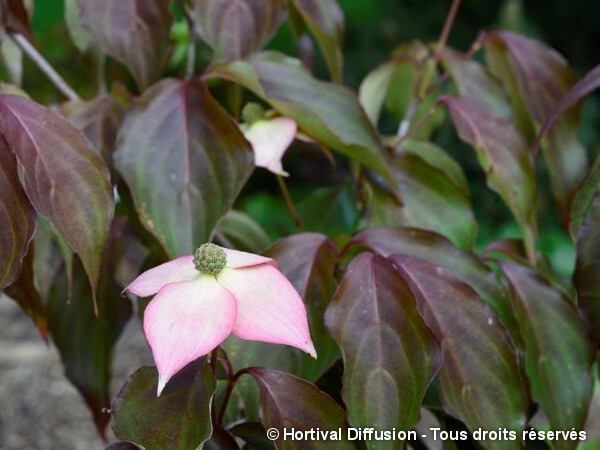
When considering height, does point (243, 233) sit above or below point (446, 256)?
below

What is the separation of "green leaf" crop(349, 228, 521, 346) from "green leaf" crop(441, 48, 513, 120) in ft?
0.95

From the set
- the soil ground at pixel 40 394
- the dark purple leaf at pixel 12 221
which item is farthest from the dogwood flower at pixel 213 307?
the soil ground at pixel 40 394

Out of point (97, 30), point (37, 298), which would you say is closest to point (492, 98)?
point (97, 30)

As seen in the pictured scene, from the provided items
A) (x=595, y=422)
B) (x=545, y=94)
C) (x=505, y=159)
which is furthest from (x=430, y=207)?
(x=595, y=422)

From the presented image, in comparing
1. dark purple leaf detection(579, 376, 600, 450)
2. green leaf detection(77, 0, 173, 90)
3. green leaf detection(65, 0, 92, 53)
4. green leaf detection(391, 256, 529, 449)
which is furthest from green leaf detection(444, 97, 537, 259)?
dark purple leaf detection(579, 376, 600, 450)

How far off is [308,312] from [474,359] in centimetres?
15

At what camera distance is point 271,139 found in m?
0.83

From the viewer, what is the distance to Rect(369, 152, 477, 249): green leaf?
0.93 m

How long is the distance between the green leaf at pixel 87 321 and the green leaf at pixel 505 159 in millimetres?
421

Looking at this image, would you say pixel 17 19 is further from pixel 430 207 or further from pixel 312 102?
pixel 430 207

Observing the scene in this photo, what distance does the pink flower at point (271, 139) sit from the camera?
0.82 m

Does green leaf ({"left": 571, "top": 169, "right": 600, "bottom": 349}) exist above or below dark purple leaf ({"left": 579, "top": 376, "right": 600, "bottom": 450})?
above

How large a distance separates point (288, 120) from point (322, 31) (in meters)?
0.15

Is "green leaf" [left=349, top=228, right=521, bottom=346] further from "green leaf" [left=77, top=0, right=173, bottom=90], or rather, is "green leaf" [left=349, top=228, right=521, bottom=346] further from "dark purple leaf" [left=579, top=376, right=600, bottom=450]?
"dark purple leaf" [left=579, top=376, right=600, bottom=450]
